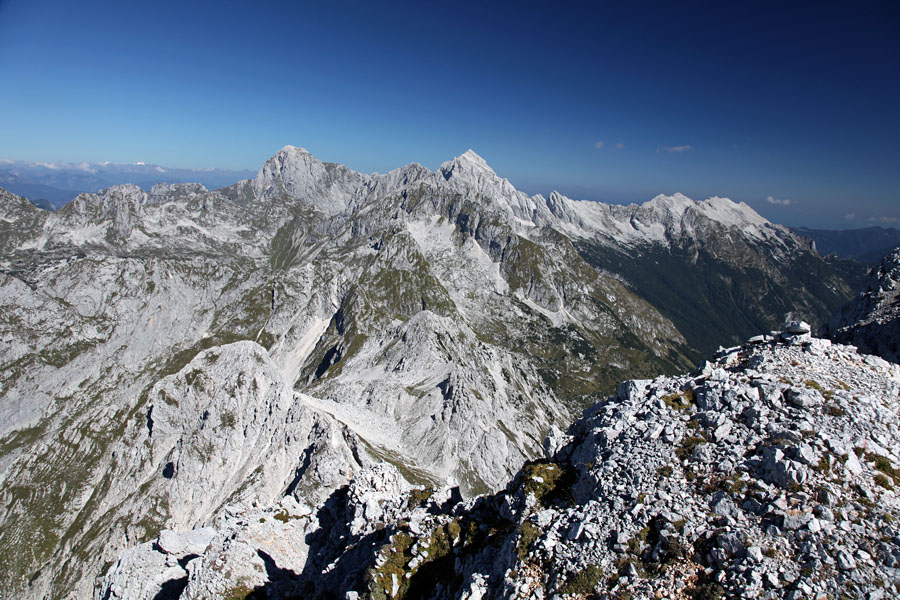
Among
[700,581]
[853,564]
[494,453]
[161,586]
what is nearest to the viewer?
[853,564]

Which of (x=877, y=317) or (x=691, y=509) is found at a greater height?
(x=877, y=317)

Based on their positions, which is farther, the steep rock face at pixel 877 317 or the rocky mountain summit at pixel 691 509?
the steep rock face at pixel 877 317

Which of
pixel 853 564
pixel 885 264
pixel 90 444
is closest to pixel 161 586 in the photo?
pixel 853 564

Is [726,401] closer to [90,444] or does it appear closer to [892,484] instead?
[892,484]

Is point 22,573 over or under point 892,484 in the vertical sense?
under
